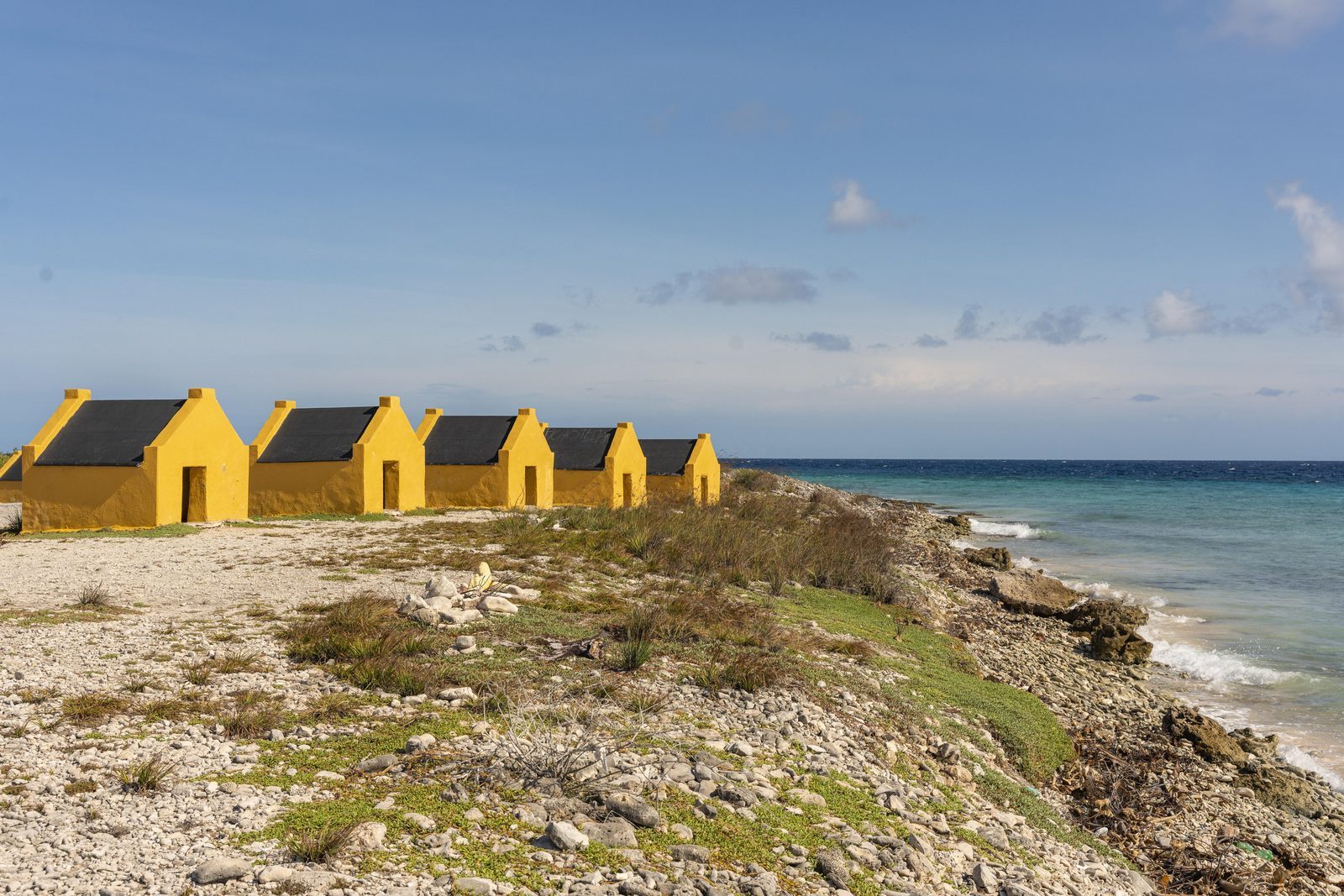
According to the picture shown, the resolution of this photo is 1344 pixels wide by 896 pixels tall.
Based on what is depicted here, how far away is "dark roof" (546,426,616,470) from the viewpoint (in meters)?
31.6

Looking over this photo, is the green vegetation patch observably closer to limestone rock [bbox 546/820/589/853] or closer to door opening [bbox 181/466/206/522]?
limestone rock [bbox 546/820/589/853]

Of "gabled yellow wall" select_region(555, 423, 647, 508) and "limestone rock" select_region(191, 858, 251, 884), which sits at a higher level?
"gabled yellow wall" select_region(555, 423, 647, 508)

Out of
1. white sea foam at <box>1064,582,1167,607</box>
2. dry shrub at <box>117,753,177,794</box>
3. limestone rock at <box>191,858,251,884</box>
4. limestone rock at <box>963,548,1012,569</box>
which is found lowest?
white sea foam at <box>1064,582,1167,607</box>

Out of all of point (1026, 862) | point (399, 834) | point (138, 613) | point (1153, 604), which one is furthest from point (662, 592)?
point (1153, 604)

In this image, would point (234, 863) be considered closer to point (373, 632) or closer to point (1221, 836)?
point (373, 632)

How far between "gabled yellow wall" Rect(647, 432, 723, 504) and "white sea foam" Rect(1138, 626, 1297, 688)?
17684 millimetres

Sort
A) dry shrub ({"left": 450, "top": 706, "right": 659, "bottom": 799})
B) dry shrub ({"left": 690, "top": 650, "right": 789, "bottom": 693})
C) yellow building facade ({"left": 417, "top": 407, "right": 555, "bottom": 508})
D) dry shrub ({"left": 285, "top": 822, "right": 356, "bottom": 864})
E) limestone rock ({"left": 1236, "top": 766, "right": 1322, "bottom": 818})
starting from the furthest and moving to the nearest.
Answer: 1. yellow building facade ({"left": 417, "top": 407, "right": 555, "bottom": 508})
2. limestone rock ({"left": 1236, "top": 766, "right": 1322, "bottom": 818})
3. dry shrub ({"left": 690, "top": 650, "right": 789, "bottom": 693})
4. dry shrub ({"left": 450, "top": 706, "right": 659, "bottom": 799})
5. dry shrub ({"left": 285, "top": 822, "right": 356, "bottom": 864})

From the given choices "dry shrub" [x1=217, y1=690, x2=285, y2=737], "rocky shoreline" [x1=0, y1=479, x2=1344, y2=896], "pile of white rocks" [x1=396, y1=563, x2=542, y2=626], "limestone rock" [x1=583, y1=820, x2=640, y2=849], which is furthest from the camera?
"pile of white rocks" [x1=396, y1=563, x2=542, y2=626]

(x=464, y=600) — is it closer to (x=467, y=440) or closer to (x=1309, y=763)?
(x=1309, y=763)

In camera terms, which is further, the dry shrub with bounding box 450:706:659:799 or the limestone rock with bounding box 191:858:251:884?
the dry shrub with bounding box 450:706:659:799

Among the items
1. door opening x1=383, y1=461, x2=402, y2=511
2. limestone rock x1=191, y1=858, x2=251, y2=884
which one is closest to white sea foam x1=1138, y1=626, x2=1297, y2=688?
limestone rock x1=191, y1=858, x2=251, y2=884

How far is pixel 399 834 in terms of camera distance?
5258mm

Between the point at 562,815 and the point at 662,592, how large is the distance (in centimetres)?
867

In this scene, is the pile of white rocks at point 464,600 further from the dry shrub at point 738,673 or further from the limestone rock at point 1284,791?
the limestone rock at point 1284,791
